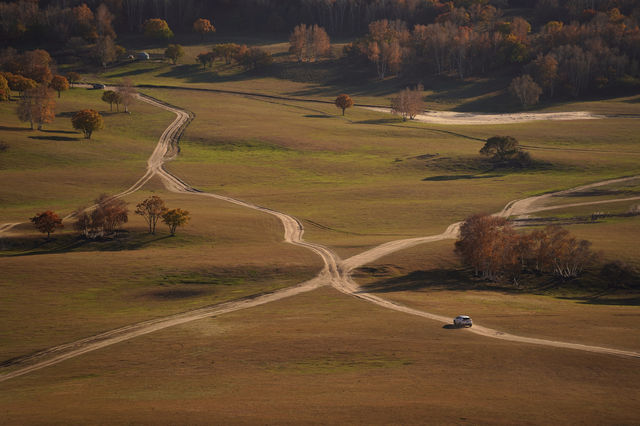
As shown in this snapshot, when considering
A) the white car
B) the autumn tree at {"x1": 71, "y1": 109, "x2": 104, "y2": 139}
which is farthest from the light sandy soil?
the white car

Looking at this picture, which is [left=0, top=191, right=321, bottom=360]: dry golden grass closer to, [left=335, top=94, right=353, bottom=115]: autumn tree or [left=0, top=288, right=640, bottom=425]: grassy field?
[left=0, top=288, right=640, bottom=425]: grassy field

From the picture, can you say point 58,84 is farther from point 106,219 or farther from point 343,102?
point 106,219

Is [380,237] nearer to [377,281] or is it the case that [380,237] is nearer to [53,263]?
[377,281]

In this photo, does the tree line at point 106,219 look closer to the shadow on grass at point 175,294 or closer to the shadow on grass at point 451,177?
the shadow on grass at point 175,294

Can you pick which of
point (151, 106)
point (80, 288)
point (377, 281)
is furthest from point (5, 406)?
point (151, 106)

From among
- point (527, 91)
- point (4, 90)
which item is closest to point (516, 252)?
point (527, 91)
